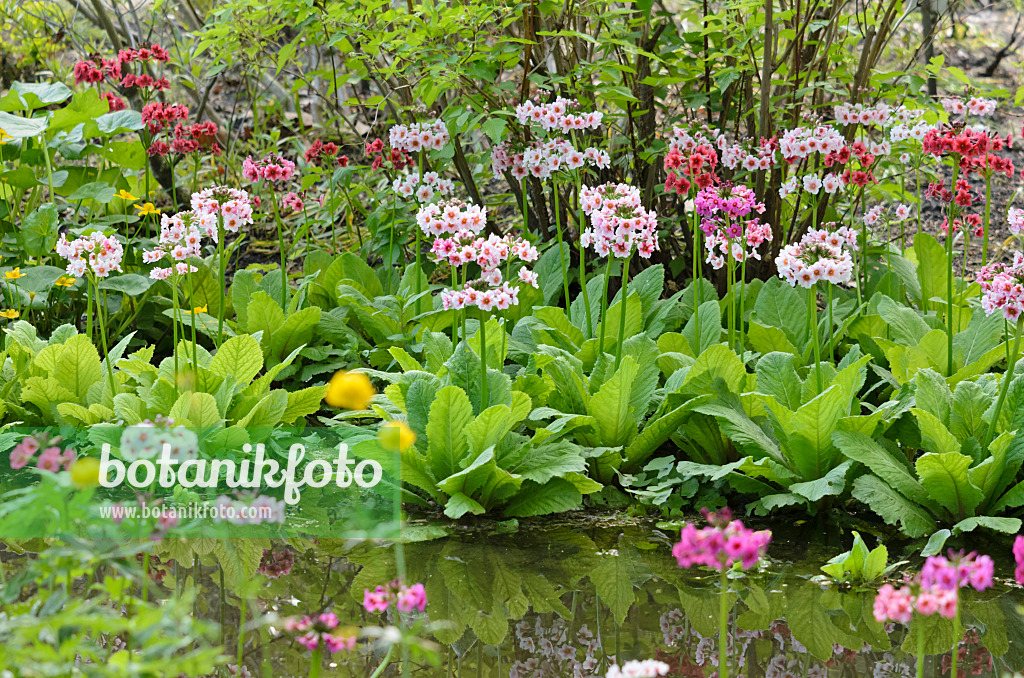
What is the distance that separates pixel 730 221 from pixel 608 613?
128 centimetres

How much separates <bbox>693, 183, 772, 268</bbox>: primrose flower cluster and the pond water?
0.86 meters

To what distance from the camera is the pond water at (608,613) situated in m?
1.45

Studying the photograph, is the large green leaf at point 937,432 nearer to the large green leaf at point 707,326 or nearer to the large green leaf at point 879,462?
the large green leaf at point 879,462

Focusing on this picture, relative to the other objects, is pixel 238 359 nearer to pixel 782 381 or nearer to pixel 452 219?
pixel 452 219

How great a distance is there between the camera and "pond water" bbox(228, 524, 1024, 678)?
4.77 ft

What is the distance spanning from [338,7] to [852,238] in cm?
176

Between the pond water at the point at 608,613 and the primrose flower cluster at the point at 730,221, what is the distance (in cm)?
86

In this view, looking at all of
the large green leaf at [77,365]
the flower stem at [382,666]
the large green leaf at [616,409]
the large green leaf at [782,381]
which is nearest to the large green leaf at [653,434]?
the large green leaf at [616,409]

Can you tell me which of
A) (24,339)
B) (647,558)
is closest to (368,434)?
(647,558)

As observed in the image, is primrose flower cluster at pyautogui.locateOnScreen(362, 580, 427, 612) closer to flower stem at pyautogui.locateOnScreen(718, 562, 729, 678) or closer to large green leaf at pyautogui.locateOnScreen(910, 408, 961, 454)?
flower stem at pyautogui.locateOnScreen(718, 562, 729, 678)

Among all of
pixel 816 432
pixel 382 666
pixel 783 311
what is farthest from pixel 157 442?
pixel 783 311

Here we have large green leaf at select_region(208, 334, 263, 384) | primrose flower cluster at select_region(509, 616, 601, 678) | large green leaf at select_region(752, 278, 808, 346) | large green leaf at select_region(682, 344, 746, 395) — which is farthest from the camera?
large green leaf at select_region(752, 278, 808, 346)

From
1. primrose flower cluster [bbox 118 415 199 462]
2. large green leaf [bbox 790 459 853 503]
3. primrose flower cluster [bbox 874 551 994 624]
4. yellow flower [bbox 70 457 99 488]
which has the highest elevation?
yellow flower [bbox 70 457 99 488]

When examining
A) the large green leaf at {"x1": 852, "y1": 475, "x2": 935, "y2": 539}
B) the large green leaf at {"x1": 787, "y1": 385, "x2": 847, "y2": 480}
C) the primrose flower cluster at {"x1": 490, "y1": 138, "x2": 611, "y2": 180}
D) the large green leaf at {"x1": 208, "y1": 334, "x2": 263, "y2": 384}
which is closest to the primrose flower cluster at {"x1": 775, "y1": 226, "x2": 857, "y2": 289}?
the large green leaf at {"x1": 787, "y1": 385, "x2": 847, "y2": 480}
